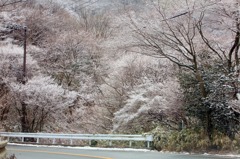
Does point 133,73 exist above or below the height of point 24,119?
above

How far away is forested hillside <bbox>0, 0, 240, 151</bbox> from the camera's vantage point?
1616cm

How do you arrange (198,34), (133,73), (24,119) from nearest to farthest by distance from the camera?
(198,34) < (24,119) < (133,73)

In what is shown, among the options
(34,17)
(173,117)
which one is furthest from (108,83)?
(34,17)

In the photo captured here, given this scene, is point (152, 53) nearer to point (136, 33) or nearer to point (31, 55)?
point (136, 33)

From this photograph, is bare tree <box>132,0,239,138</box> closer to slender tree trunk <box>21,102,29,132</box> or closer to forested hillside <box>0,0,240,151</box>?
forested hillside <box>0,0,240,151</box>

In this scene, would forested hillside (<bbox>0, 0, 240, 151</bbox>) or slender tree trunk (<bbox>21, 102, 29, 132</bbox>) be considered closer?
forested hillside (<bbox>0, 0, 240, 151</bbox>)

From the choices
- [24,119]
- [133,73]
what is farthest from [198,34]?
[24,119]

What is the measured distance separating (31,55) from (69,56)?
13.9 ft

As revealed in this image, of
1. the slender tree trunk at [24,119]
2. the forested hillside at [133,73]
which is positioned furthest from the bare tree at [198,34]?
the slender tree trunk at [24,119]

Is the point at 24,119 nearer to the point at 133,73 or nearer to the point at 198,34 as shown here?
the point at 133,73

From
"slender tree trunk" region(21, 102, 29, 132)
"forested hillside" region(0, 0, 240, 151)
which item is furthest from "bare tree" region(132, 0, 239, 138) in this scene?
"slender tree trunk" region(21, 102, 29, 132)

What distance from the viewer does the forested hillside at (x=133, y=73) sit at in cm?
Answer: 1616

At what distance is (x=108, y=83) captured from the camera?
29594mm

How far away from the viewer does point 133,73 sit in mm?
28859
